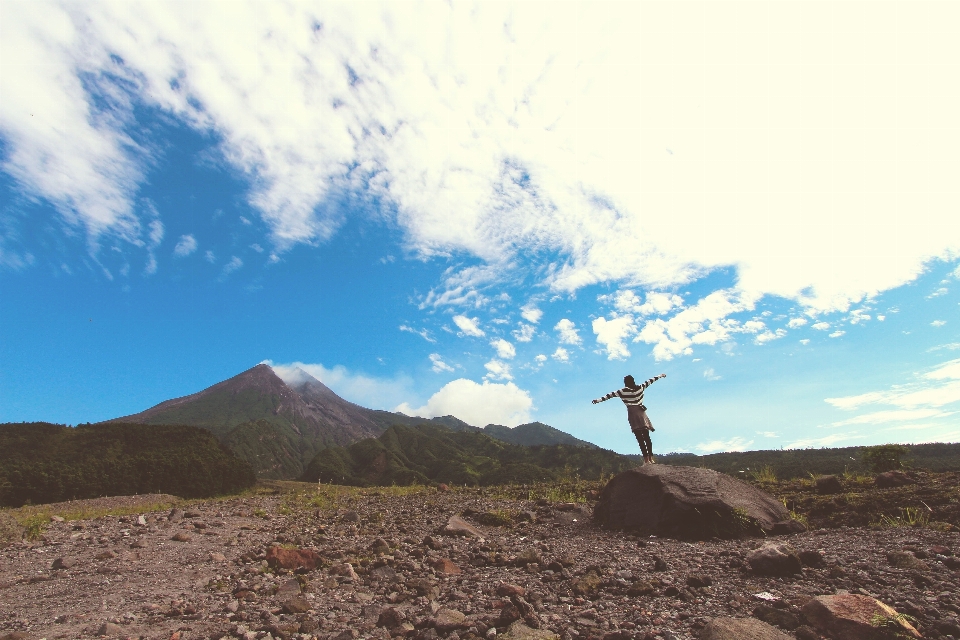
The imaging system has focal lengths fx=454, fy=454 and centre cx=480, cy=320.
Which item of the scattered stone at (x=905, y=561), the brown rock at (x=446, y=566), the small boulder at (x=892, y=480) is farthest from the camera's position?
the small boulder at (x=892, y=480)

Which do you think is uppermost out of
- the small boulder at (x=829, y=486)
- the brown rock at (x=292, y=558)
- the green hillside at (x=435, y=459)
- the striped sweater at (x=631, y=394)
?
the green hillside at (x=435, y=459)

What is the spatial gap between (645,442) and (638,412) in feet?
2.82

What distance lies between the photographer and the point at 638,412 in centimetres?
1264

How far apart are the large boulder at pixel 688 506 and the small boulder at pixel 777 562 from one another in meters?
2.43

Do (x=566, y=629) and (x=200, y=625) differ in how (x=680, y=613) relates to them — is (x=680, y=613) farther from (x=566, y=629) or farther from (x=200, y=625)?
(x=200, y=625)

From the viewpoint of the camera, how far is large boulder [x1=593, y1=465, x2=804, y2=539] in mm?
7754

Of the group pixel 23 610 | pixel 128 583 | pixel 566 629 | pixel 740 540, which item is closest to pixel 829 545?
pixel 740 540

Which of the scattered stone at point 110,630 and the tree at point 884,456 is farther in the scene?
the tree at point 884,456

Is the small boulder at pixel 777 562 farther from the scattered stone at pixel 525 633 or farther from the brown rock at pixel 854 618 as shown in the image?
the scattered stone at pixel 525 633

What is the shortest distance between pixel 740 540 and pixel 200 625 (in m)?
7.62

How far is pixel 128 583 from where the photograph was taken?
6617mm

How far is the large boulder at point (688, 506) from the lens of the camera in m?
7.75

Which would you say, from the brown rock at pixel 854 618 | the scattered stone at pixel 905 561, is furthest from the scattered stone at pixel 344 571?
the scattered stone at pixel 905 561

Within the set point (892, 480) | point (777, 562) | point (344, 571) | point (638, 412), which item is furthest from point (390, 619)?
point (892, 480)
